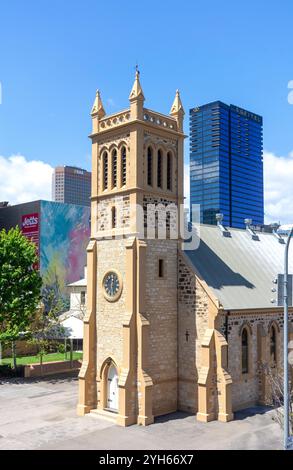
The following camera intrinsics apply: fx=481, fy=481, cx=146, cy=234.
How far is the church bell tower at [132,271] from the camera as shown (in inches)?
1008

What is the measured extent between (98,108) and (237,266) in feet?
44.4

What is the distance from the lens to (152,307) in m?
26.8

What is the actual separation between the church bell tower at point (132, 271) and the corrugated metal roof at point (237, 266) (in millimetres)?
2544

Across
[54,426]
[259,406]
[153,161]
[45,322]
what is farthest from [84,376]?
[45,322]

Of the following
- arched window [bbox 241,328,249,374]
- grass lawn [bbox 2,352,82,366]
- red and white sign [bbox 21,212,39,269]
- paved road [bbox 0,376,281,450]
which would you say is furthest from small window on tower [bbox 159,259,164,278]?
red and white sign [bbox 21,212,39,269]

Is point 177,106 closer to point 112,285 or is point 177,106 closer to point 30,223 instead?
point 112,285

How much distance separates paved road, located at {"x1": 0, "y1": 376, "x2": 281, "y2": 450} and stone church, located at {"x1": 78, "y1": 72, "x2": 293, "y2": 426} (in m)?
0.84

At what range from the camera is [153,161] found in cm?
2767

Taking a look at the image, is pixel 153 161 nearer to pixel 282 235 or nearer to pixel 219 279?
pixel 219 279

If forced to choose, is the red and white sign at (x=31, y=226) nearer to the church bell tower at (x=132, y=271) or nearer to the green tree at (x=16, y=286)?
the green tree at (x=16, y=286)

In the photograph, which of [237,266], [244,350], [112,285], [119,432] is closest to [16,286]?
[112,285]

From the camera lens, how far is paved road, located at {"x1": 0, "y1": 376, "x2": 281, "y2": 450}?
21.9 meters

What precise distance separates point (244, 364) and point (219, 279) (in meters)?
5.20

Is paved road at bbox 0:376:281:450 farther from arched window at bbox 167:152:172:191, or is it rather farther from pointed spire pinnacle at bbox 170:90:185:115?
pointed spire pinnacle at bbox 170:90:185:115
